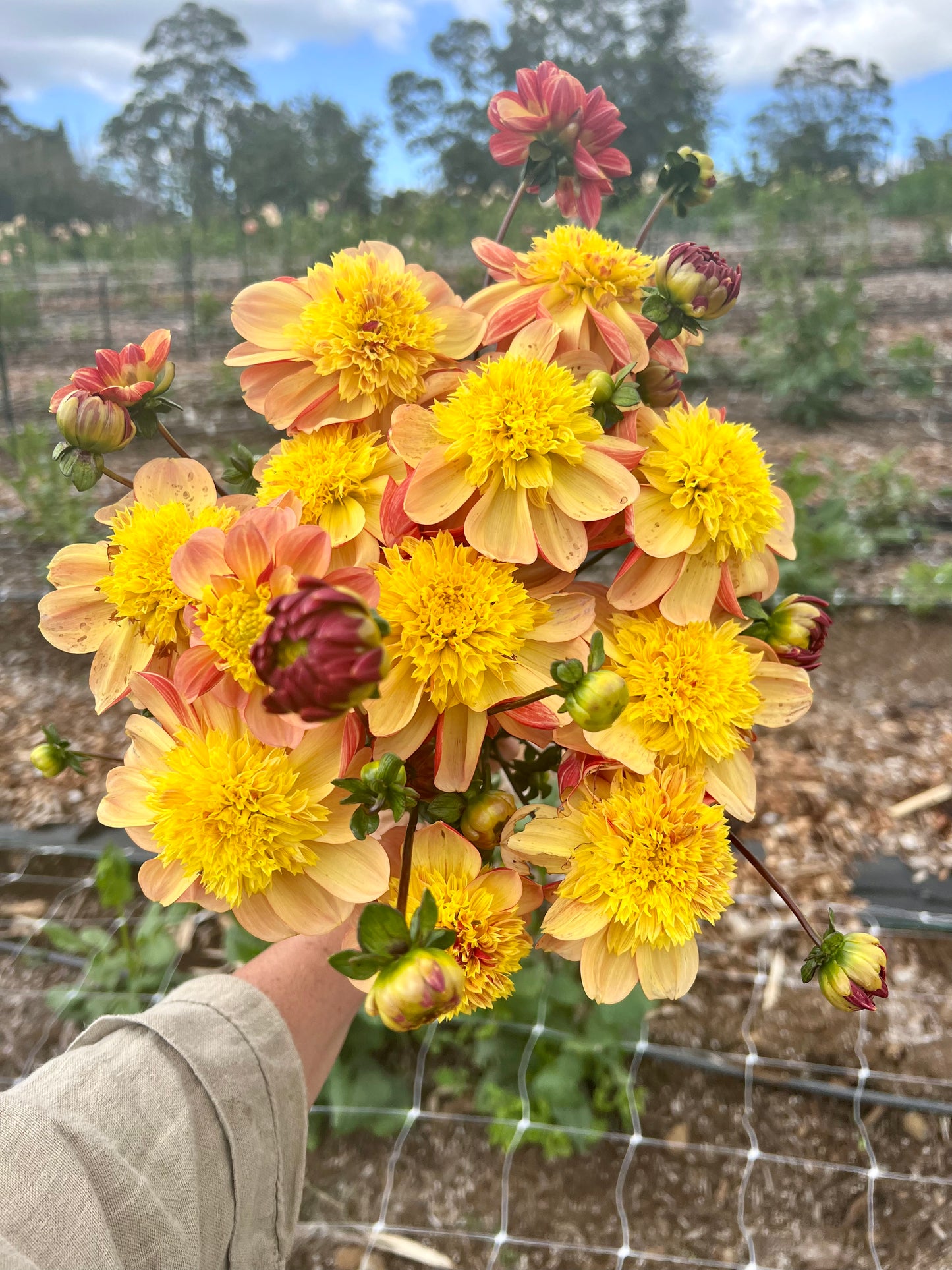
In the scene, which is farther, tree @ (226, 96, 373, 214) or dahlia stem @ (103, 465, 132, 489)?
tree @ (226, 96, 373, 214)

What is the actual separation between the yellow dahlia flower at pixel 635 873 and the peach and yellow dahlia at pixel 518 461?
115mm

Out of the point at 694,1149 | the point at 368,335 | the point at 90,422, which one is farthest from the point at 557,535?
the point at 694,1149

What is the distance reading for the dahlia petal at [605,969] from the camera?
0.41 m

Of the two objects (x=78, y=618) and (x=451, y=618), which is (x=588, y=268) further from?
(x=78, y=618)

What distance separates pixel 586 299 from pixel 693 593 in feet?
0.56

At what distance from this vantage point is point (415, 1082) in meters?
1.22

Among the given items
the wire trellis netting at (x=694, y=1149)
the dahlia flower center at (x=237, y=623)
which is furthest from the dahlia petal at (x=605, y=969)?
the wire trellis netting at (x=694, y=1149)

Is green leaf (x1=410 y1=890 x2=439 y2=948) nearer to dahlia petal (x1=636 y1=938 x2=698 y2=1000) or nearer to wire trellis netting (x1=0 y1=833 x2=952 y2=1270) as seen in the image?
dahlia petal (x1=636 y1=938 x2=698 y2=1000)

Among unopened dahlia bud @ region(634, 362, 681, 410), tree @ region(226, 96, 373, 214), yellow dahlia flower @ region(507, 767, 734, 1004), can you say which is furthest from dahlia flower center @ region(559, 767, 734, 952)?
tree @ region(226, 96, 373, 214)

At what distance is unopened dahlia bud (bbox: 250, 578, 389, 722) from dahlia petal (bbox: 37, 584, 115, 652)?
207 mm

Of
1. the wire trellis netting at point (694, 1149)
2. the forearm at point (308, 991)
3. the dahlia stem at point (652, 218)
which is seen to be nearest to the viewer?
the dahlia stem at point (652, 218)

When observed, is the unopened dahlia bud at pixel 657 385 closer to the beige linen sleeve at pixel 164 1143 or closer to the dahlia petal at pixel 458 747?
the dahlia petal at pixel 458 747

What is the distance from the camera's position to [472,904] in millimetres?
404

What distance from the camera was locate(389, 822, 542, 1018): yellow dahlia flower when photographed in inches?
15.8
